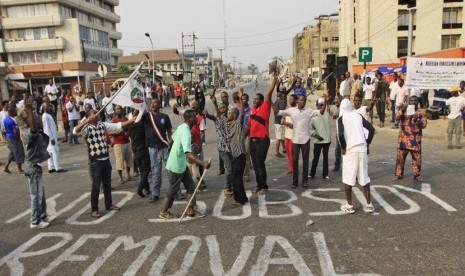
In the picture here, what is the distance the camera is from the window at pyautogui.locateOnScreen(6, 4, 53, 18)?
5159 centimetres

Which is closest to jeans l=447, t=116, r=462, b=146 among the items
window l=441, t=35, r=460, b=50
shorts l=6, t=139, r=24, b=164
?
shorts l=6, t=139, r=24, b=164

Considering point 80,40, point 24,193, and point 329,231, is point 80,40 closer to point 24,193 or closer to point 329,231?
point 24,193

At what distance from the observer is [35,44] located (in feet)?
169

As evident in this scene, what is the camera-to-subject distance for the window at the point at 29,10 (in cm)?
5159

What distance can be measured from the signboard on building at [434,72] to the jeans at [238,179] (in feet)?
31.9

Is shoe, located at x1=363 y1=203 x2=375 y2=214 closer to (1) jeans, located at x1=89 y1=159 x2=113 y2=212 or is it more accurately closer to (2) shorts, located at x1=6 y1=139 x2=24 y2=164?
(1) jeans, located at x1=89 y1=159 x2=113 y2=212

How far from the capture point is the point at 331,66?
20109 millimetres

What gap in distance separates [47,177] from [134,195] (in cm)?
320

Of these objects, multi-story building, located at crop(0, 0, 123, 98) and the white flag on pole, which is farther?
multi-story building, located at crop(0, 0, 123, 98)

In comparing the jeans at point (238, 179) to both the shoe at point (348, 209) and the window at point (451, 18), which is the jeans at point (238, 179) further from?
the window at point (451, 18)

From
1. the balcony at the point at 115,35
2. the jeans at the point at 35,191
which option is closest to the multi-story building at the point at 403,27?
the balcony at the point at 115,35

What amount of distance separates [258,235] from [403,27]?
167ft

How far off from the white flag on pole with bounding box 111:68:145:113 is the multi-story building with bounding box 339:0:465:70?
41.9m

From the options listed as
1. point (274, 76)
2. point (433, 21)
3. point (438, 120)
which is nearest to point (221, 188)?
point (274, 76)
